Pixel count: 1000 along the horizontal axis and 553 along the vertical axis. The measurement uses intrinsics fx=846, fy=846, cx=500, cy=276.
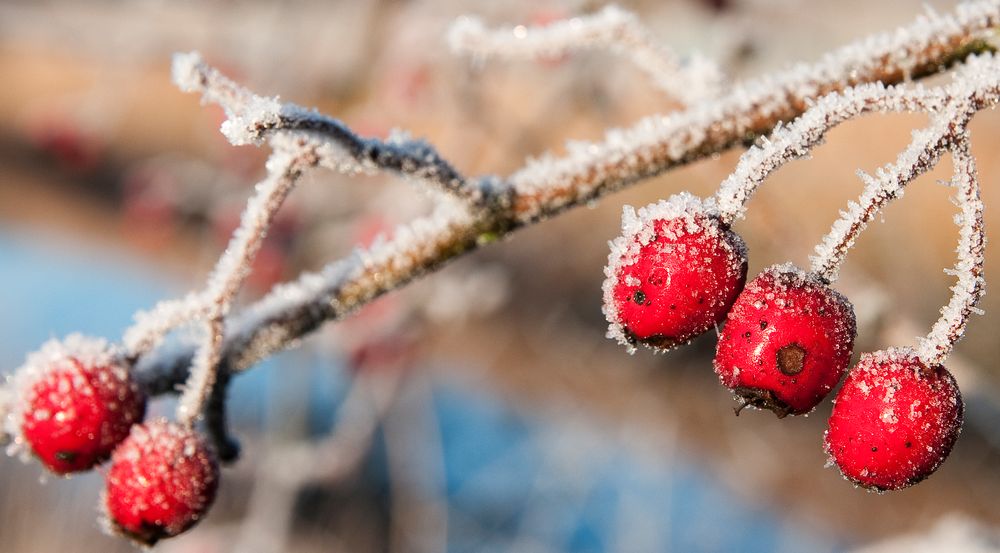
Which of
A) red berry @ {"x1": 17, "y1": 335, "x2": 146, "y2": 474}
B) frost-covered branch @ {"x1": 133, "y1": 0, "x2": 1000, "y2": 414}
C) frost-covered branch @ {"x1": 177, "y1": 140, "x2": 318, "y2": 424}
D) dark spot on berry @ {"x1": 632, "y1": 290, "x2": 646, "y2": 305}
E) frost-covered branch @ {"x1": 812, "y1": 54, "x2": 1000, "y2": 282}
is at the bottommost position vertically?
frost-covered branch @ {"x1": 812, "y1": 54, "x2": 1000, "y2": 282}

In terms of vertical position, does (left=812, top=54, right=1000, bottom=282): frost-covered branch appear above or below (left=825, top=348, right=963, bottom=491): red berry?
above

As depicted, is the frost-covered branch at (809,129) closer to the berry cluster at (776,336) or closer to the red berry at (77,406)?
the berry cluster at (776,336)

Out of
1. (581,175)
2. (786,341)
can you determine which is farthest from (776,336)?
(581,175)

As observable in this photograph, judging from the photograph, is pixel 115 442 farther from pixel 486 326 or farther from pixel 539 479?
pixel 486 326

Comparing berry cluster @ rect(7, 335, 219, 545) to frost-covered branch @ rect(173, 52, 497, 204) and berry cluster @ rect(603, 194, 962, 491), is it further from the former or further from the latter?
berry cluster @ rect(603, 194, 962, 491)

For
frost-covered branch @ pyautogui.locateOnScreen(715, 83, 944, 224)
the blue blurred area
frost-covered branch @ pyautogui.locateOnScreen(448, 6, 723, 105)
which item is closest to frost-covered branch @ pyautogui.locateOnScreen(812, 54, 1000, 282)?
frost-covered branch @ pyautogui.locateOnScreen(715, 83, 944, 224)

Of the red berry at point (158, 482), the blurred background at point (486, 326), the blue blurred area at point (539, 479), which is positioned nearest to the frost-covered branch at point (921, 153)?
the blurred background at point (486, 326)

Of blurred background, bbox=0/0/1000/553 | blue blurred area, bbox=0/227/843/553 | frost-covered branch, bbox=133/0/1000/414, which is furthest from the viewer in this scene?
blue blurred area, bbox=0/227/843/553
